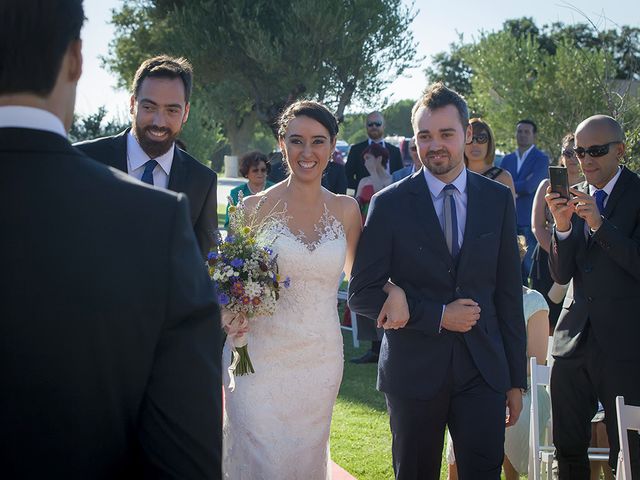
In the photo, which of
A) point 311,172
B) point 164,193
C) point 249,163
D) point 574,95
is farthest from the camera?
point 574,95

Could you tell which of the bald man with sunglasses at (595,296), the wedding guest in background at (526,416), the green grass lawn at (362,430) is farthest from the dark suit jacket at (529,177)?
the bald man with sunglasses at (595,296)

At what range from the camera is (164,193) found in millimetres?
1915

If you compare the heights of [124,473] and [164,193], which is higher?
[164,193]

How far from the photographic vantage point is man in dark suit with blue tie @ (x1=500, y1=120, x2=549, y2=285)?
11031 millimetres

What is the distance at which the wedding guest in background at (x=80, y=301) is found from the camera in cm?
177

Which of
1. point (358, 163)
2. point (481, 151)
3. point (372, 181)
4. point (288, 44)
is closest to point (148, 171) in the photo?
point (481, 151)

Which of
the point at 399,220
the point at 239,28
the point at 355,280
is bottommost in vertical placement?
the point at 355,280

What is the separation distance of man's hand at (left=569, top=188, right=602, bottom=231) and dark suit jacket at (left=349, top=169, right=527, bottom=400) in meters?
0.55

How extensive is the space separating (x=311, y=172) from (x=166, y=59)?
1072mm

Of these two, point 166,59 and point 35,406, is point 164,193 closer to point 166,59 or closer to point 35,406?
point 35,406

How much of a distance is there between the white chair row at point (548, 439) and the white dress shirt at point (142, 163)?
2.53 m

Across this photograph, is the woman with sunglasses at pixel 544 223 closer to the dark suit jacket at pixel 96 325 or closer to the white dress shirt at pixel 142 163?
the white dress shirt at pixel 142 163

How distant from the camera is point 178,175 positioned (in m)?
4.85

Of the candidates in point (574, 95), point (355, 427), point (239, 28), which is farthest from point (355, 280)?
point (239, 28)
